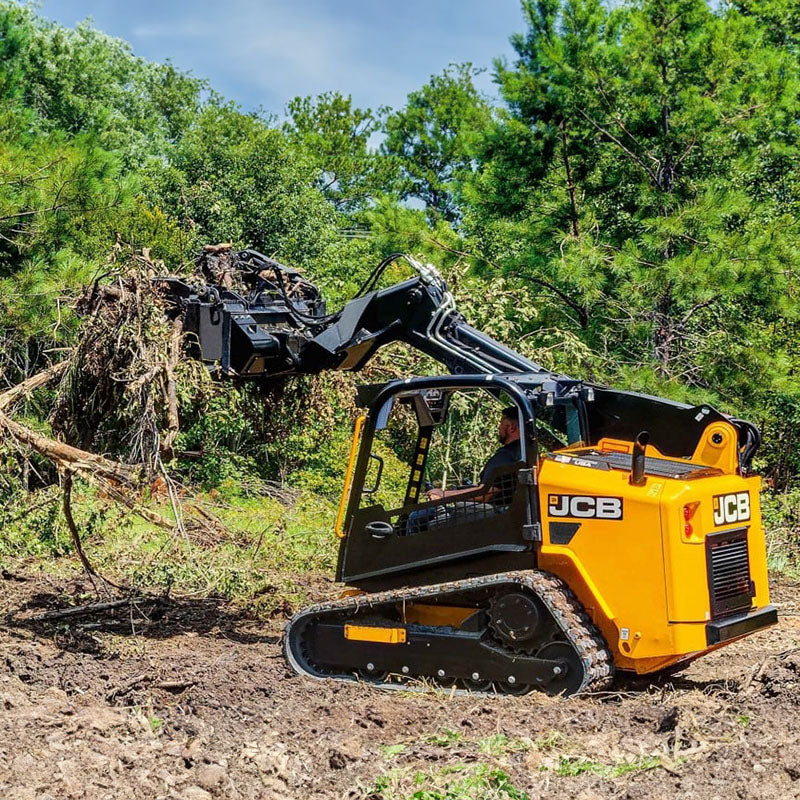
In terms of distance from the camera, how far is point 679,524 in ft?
19.4

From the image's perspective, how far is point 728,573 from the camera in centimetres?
623

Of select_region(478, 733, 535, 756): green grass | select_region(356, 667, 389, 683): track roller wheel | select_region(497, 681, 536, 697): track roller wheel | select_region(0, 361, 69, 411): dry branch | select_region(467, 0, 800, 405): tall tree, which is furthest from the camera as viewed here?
select_region(467, 0, 800, 405): tall tree

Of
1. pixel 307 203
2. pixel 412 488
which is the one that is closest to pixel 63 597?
pixel 412 488

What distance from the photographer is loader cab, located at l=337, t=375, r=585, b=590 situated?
250 inches

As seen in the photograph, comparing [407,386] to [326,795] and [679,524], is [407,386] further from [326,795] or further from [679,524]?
[326,795]

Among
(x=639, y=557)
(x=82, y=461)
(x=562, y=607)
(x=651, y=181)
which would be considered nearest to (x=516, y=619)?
(x=562, y=607)

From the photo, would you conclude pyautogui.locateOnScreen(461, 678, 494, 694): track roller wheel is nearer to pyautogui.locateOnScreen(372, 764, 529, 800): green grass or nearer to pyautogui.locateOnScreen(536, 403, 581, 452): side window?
pyautogui.locateOnScreen(372, 764, 529, 800): green grass

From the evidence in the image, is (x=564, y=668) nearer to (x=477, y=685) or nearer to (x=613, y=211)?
(x=477, y=685)

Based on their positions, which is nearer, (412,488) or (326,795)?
(326,795)

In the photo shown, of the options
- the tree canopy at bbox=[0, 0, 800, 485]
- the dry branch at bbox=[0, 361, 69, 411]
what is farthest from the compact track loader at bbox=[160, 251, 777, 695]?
the tree canopy at bbox=[0, 0, 800, 485]

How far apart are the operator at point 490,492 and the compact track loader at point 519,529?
1 cm

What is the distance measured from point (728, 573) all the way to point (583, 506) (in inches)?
37.6

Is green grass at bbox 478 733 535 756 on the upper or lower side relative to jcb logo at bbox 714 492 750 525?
lower

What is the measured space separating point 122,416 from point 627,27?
908 centimetres
